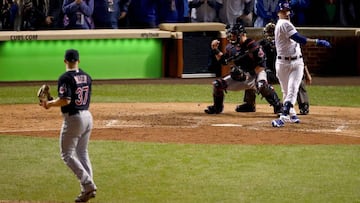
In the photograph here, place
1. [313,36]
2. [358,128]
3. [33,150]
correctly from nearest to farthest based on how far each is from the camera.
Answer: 1. [33,150]
2. [358,128]
3. [313,36]

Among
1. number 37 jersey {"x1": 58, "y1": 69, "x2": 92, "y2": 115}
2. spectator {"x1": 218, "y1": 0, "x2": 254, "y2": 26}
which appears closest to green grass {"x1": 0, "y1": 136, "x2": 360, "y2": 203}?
number 37 jersey {"x1": 58, "y1": 69, "x2": 92, "y2": 115}

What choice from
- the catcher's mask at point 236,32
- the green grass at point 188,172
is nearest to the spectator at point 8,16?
the catcher's mask at point 236,32

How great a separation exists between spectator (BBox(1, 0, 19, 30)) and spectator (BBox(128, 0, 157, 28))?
2.53 metres

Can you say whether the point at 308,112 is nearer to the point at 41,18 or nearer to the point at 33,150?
the point at 33,150

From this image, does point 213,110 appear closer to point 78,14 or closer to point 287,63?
point 287,63

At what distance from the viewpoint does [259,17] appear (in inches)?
918

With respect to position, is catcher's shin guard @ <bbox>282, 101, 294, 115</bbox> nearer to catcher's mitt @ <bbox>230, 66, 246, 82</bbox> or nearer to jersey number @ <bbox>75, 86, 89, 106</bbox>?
catcher's mitt @ <bbox>230, 66, 246, 82</bbox>

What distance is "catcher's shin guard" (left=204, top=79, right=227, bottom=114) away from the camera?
54.2 feet

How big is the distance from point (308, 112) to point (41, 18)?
24.6 ft

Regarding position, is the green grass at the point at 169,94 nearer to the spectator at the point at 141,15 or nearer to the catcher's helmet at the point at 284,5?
the spectator at the point at 141,15

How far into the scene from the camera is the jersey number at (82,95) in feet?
32.3

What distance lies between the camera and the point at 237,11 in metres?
23.2

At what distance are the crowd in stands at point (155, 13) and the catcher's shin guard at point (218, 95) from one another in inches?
227

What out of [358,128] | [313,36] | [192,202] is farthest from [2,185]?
[313,36]
